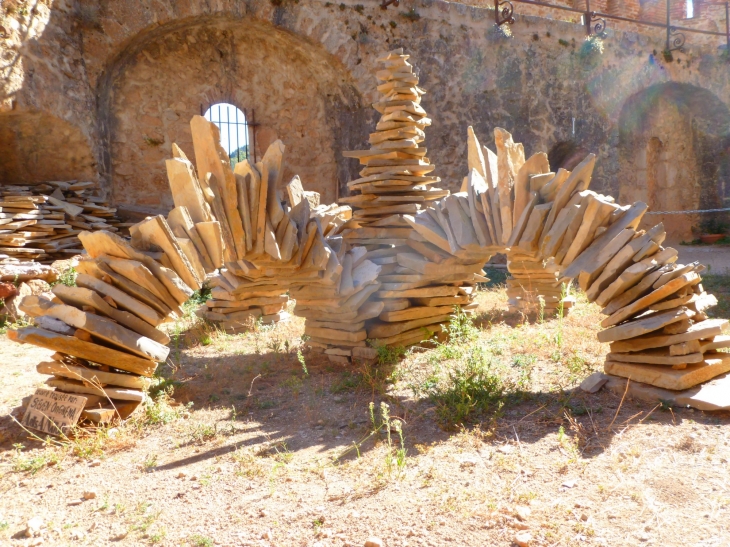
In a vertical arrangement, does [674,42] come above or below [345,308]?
above

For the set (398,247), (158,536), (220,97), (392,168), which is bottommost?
(158,536)

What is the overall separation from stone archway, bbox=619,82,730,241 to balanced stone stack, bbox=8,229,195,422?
1298cm

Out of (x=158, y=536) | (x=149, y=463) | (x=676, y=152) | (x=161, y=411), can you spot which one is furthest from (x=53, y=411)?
(x=676, y=152)

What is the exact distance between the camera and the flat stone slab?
3803 mm

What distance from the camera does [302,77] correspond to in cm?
1118

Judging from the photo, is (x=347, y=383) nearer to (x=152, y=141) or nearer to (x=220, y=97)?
(x=152, y=141)

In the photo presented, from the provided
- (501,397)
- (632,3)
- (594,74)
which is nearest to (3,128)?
(501,397)

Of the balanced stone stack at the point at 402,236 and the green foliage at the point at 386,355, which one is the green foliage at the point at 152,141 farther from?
the green foliage at the point at 386,355

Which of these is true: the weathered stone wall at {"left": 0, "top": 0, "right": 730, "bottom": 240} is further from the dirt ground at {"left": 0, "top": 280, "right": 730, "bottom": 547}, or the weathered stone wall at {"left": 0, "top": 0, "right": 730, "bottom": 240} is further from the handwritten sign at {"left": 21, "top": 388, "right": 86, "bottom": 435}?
the dirt ground at {"left": 0, "top": 280, "right": 730, "bottom": 547}

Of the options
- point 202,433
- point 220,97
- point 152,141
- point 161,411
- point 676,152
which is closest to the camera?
point 202,433

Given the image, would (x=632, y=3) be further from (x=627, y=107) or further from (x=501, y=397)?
(x=501, y=397)

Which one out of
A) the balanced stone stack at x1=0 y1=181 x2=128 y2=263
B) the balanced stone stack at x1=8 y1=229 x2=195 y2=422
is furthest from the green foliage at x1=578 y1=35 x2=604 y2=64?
the balanced stone stack at x1=8 y1=229 x2=195 y2=422

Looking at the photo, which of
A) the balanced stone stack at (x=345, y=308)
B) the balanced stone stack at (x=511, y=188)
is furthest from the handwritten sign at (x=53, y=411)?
the balanced stone stack at (x=511, y=188)

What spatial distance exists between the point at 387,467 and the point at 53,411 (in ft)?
7.04
